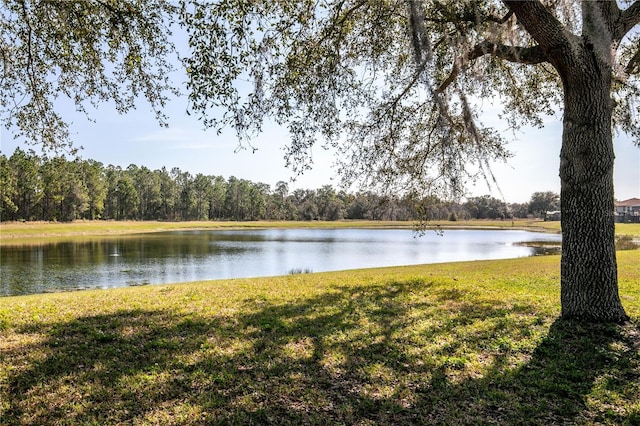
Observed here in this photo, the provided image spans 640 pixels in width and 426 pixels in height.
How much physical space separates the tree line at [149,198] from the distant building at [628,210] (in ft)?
44.4

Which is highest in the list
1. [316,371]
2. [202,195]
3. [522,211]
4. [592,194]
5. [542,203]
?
[202,195]

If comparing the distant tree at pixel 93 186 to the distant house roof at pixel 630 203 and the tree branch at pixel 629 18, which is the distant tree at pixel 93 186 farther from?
the distant house roof at pixel 630 203

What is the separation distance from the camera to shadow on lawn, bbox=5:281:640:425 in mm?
3479

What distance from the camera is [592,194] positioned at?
5.74m

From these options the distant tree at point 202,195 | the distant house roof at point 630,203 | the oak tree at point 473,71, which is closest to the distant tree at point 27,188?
the distant tree at point 202,195

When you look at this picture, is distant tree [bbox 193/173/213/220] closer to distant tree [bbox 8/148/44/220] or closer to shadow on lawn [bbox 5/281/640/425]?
distant tree [bbox 8/148/44/220]

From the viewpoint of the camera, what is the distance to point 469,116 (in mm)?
4570

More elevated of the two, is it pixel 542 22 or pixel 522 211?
pixel 542 22

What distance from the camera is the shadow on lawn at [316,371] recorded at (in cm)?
348

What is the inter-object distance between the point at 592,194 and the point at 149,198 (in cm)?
10235

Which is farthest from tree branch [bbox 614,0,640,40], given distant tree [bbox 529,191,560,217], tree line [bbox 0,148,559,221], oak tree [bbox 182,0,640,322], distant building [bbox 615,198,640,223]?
distant tree [bbox 529,191,560,217]

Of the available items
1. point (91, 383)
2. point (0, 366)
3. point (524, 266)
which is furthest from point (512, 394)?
point (524, 266)

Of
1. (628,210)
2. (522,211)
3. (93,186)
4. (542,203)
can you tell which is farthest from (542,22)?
(628,210)

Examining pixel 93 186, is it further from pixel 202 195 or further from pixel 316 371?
pixel 316 371
